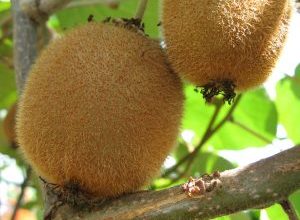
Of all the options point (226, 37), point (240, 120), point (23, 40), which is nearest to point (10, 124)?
point (23, 40)

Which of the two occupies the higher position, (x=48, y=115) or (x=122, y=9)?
(x=122, y=9)

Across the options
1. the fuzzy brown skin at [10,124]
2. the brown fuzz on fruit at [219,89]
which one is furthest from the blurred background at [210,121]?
the brown fuzz on fruit at [219,89]

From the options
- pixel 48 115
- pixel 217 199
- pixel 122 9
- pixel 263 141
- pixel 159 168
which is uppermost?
pixel 122 9

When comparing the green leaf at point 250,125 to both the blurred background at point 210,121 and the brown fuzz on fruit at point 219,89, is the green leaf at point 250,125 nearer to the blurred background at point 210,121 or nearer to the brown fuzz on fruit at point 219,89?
the blurred background at point 210,121

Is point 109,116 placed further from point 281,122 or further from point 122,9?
point 281,122

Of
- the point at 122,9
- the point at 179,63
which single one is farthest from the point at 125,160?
the point at 122,9
